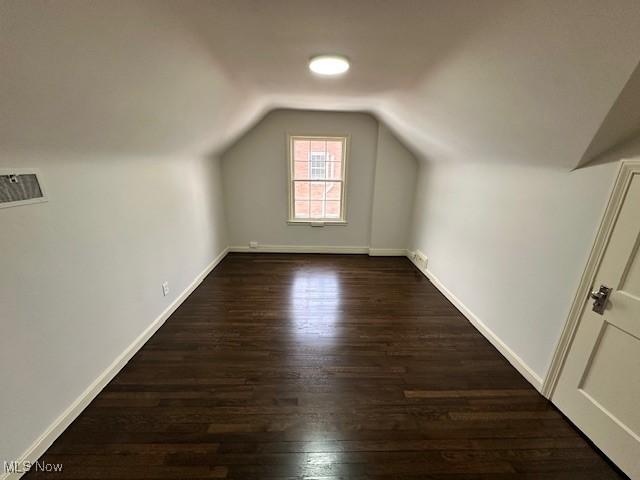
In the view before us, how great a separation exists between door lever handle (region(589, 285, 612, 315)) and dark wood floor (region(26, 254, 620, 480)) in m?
0.77

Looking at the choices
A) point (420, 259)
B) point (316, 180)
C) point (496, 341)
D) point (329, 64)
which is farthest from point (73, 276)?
point (420, 259)

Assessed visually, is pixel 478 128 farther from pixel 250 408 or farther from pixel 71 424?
pixel 71 424

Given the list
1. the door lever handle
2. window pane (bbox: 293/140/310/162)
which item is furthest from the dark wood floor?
window pane (bbox: 293/140/310/162)

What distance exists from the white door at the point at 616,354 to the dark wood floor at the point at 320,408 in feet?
0.47

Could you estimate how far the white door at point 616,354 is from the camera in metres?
1.39

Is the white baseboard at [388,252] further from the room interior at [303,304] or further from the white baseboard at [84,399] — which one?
the white baseboard at [84,399]

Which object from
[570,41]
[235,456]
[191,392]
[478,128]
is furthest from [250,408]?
[478,128]

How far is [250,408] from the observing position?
1755 millimetres


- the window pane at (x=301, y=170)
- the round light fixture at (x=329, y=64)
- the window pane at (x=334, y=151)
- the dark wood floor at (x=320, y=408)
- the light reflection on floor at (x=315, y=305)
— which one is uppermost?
the round light fixture at (x=329, y=64)

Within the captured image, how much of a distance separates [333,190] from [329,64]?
2631 mm

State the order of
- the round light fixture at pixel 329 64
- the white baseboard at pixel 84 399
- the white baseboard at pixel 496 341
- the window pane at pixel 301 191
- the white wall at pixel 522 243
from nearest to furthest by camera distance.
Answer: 1. the white baseboard at pixel 84 399
2. the white wall at pixel 522 243
3. the round light fixture at pixel 329 64
4. the white baseboard at pixel 496 341
5. the window pane at pixel 301 191

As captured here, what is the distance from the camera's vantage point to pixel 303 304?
3041mm

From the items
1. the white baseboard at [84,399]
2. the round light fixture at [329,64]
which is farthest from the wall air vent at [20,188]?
the round light fixture at [329,64]

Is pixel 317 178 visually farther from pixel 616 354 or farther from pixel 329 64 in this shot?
pixel 616 354
